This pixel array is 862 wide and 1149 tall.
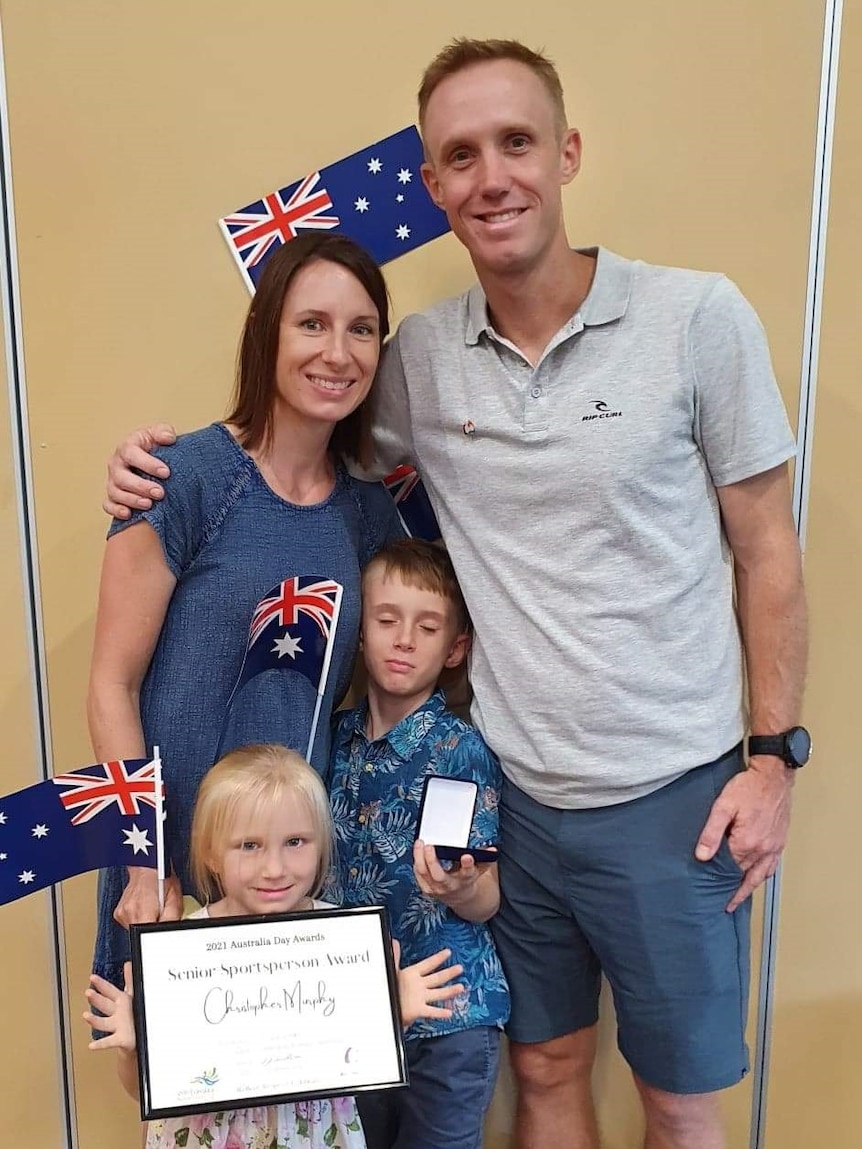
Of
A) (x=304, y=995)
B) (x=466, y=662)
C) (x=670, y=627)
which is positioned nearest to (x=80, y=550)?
(x=466, y=662)

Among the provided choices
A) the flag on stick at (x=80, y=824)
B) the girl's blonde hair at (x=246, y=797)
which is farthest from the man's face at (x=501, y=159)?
the flag on stick at (x=80, y=824)

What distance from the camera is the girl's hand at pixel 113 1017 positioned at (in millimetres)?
1133

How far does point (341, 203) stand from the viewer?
163 centimetres

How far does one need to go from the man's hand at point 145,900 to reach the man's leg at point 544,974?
0.49m

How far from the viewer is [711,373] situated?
1.31 metres

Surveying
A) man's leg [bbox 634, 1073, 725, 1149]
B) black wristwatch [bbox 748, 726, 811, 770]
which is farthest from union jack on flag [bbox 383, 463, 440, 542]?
man's leg [bbox 634, 1073, 725, 1149]

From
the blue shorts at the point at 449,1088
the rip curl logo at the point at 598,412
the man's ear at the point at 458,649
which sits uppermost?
the rip curl logo at the point at 598,412

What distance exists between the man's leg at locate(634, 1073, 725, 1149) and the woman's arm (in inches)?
31.0

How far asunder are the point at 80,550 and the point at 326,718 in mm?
571

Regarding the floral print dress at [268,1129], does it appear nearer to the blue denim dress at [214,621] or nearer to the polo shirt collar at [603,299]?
the blue denim dress at [214,621]

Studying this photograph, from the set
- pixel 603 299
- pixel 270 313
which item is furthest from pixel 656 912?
pixel 270 313

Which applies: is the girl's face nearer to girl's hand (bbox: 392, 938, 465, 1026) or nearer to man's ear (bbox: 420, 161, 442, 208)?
girl's hand (bbox: 392, 938, 465, 1026)

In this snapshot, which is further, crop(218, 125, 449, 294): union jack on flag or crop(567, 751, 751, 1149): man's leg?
crop(218, 125, 449, 294): union jack on flag

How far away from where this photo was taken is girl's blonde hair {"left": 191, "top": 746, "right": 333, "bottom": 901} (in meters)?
1.24
